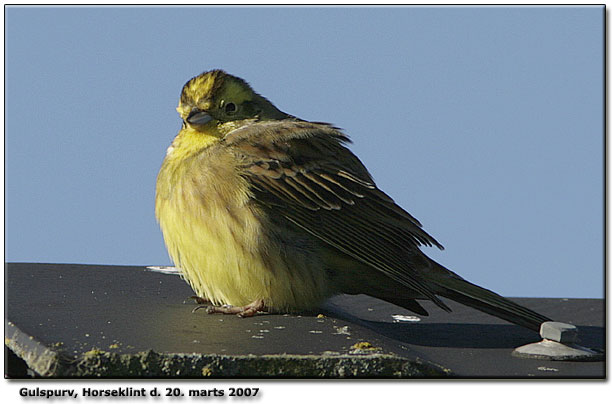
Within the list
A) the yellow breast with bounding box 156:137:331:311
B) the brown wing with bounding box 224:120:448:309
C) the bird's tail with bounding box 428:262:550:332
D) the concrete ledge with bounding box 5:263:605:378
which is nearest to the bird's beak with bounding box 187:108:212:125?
the brown wing with bounding box 224:120:448:309

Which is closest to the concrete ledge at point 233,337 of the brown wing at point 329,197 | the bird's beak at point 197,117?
the brown wing at point 329,197

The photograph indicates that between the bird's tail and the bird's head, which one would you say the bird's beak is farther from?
the bird's tail

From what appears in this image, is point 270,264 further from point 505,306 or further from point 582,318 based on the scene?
point 582,318

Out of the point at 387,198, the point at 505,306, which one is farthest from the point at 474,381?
the point at 387,198

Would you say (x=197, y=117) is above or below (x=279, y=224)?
above

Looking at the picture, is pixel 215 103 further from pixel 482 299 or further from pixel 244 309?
pixel 482 299

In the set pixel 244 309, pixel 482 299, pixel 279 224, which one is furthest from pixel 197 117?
pixel 482 299

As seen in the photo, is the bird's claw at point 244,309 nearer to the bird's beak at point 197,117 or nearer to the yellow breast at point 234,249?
the yellow breast at point 234,249

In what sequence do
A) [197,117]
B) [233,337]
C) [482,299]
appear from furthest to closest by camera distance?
[197,117] → [482,299] → [233,337]
